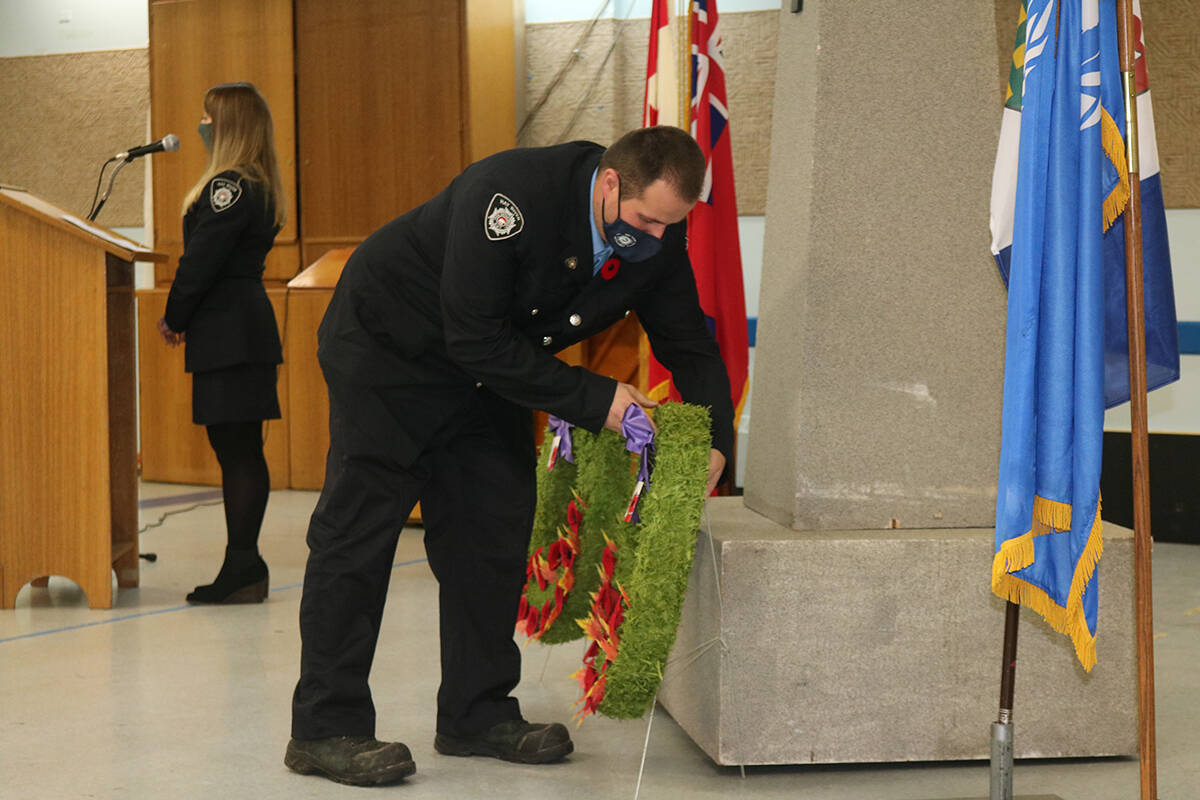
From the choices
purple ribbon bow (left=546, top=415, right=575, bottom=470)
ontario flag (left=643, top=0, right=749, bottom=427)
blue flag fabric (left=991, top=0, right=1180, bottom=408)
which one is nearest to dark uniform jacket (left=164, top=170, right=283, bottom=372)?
ontario flag (left=643, top=0, right=749, bottom=427)

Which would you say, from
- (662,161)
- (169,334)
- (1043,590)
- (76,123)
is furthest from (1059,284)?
(76,123)

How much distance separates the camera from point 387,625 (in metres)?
3.47

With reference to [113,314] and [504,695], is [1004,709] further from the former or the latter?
[113,314]

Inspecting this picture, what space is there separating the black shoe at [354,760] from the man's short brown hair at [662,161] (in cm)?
104

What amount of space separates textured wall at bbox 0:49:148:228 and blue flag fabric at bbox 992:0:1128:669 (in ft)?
19.7

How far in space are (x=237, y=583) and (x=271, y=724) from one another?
3.81 feet

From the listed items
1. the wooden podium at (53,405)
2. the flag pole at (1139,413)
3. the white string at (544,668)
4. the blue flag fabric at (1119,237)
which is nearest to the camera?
the flag pole at (1139,413)

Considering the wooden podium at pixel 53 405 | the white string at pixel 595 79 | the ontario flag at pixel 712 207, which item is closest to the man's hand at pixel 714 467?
the ontario flag at pixel 712 207

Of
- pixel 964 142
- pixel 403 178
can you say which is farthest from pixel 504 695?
pixel 403 178

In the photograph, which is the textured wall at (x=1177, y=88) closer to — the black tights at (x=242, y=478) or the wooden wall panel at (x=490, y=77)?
the wooden wall panel at (x=490, y=77)

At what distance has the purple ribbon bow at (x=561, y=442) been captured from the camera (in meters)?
2.47

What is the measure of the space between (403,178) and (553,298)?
4.06m

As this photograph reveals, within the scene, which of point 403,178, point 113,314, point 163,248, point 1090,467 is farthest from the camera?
point 163,248

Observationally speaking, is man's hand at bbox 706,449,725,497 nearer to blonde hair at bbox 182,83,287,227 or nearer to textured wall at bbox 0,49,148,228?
blonde hair at bbox 182,83,287,227
